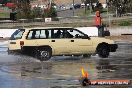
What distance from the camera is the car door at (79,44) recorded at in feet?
75.6

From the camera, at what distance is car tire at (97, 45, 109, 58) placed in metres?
23.5

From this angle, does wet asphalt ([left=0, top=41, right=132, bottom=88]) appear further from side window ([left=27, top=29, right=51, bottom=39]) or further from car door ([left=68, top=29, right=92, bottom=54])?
side window ([left=27, top=29, right=51, bottom=39])

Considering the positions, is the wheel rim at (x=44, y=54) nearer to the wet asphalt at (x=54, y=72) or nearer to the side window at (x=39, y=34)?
the wet asphalt at (x=54, y=72)

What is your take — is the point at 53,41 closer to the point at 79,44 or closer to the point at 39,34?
the point at 39,34

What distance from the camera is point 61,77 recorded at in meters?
15.8

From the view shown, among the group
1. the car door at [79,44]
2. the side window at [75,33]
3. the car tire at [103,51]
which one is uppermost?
the side window at [75,33]

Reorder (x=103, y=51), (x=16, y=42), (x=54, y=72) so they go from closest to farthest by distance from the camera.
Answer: (x=54, y=72) < (x=16, y=42) < (x=103, y=51)

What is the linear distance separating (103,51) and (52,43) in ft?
8.61

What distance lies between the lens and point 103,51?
77.6ft

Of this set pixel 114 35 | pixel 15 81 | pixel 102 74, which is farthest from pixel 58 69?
pixel 114 35

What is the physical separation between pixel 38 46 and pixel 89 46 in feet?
8.07

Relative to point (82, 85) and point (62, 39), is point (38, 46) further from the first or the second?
point (82, 85)

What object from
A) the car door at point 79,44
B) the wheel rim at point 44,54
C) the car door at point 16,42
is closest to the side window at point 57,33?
the car door at point 79,44

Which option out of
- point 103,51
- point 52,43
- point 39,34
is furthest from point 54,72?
point 103,51
